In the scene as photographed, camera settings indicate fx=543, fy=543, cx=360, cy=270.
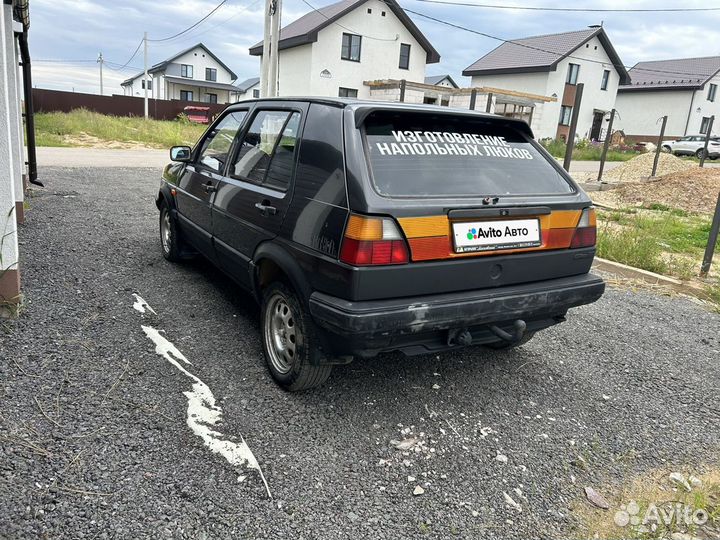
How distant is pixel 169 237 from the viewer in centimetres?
550

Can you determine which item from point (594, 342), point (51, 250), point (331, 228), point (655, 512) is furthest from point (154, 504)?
point (51, 250)

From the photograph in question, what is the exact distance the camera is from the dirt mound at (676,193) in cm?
1277

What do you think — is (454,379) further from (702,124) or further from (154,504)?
(702,124)

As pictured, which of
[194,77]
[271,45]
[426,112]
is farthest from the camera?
[194,77]

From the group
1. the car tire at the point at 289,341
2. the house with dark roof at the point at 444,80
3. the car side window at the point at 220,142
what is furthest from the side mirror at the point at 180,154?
the house with dark roof at the point at 444,80

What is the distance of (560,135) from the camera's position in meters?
41.2

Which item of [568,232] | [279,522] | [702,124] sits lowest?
[279,522]

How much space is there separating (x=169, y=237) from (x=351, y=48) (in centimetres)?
3138

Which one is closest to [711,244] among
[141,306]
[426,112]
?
[426,112]

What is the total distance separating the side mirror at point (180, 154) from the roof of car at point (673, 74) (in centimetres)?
4981

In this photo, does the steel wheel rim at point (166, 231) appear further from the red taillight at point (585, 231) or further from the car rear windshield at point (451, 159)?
the red taillight at point (585, 231)

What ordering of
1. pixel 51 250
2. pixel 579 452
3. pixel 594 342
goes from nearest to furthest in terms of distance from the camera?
pixel 579 452, pixel 594 342, pixel 51 250

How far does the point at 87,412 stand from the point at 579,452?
8.60ft

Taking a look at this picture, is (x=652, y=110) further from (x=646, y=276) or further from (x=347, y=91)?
(x=646, y=276)
